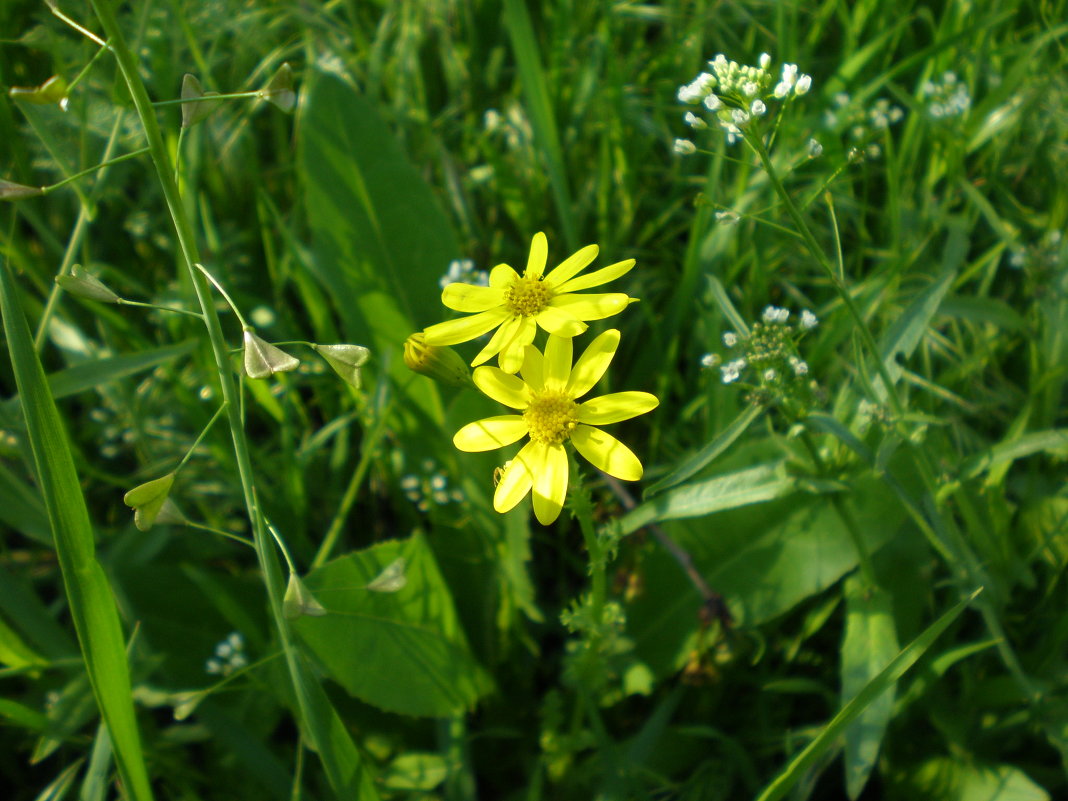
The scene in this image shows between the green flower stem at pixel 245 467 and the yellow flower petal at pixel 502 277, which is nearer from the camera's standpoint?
the green flower stem at pixel 245 467

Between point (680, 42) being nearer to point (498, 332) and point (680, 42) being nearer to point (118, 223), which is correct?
point (498, 332)

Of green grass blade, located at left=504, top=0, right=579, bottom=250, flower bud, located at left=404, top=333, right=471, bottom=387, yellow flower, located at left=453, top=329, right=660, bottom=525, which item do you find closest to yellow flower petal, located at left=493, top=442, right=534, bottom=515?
yellow flower, located at left=453, top=329, right=660, bottom=525

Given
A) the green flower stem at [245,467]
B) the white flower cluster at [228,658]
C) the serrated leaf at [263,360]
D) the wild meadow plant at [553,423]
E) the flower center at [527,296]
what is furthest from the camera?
the white flower cluster at [228,658]

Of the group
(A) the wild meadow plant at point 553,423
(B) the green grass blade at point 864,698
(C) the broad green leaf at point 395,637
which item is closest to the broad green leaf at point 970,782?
(A) the wild meadow plant at point 553,423

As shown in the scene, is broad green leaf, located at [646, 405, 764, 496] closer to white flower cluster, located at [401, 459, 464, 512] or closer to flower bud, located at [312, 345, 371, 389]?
flower bud, located at [312, 345, 371, 389]

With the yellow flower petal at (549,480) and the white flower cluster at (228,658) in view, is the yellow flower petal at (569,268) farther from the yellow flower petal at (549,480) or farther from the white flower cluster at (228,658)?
the white flower cluster at (228,658)

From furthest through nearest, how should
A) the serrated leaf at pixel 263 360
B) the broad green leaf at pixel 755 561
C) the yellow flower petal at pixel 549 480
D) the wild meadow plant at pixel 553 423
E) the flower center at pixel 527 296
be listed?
the broad green leaf at pixel 755 561 < the wild meadow plant at pixel 553 423 < the flower center at pixel 527 296 < the yellow flower petal at pixel 549 480 < the serrated leaf at pixel 263 360

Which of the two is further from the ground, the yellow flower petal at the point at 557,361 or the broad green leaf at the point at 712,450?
the yellow flower petal at the point at 557,361

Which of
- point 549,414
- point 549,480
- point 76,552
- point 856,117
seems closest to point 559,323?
point 549,414
